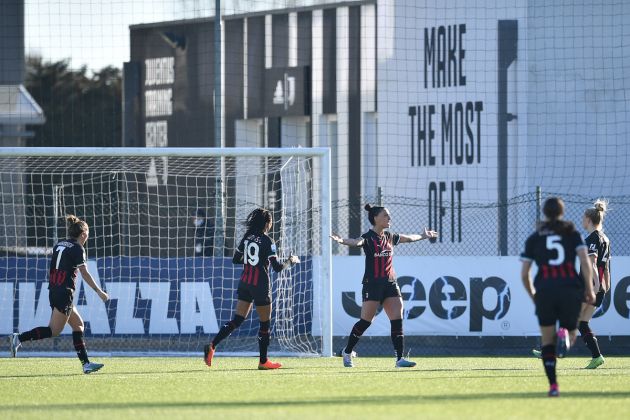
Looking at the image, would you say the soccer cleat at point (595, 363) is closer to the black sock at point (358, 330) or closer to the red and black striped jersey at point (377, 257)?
the red and black striped jersey at point (377, 257)

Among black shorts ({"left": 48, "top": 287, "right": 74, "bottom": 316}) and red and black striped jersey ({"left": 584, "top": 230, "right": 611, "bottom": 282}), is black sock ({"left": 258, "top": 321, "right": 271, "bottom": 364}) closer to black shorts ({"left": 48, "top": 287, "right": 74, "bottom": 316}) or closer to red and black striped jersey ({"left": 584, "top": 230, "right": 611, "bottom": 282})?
black shorts ({"left": 48, "top": 287, "right": 74, "bottom": 316})

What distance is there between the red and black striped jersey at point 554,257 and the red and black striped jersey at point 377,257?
3.97 m

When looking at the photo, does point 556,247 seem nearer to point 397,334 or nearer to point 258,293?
point 397,334

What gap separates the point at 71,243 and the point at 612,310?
30.1 ft

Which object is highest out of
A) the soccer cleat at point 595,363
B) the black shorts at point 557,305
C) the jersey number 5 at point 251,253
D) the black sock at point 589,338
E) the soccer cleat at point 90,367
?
the jersey number 5 at point 251,253

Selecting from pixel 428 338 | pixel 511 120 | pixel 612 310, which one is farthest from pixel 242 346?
pixel 511 120

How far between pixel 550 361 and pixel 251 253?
15.5ft

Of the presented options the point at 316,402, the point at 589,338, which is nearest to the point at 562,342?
the point at 316,402

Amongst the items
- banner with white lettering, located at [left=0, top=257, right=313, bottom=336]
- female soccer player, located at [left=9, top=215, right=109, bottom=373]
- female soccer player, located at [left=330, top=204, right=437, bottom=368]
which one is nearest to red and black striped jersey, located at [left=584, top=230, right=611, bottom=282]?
female soccer player, located at [left=330, top=204, right=437, bottom=368]

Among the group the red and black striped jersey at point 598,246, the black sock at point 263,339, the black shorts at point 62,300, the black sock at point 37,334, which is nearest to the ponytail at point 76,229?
the black shorts at point 62,300

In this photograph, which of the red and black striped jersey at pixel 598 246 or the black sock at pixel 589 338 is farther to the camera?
the black sock at pixel 589 338

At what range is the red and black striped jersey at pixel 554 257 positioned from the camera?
422 inches

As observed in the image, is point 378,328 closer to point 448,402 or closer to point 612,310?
point 612,310

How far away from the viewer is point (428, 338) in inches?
800
